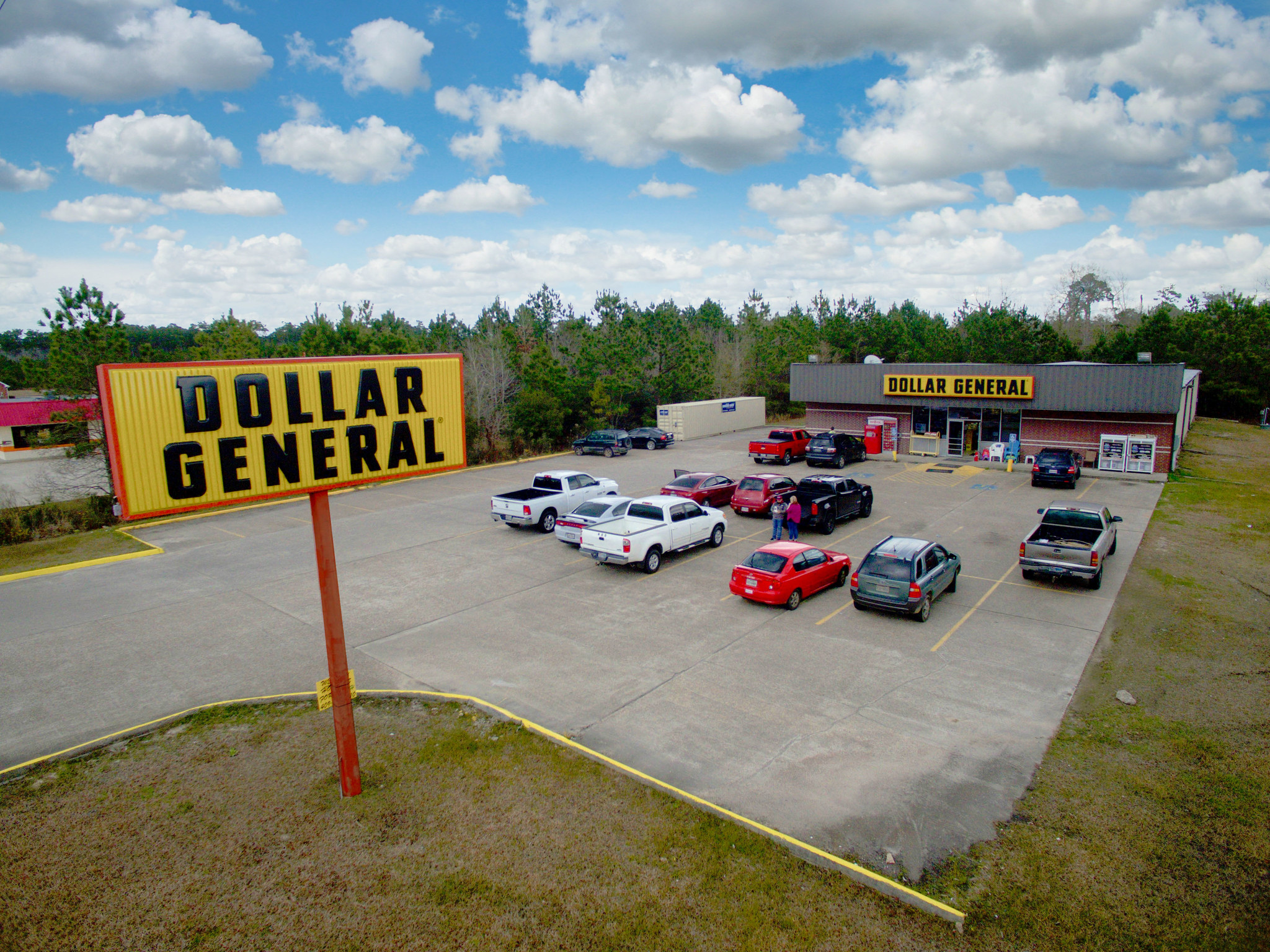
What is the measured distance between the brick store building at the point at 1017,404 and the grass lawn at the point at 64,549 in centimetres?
3207

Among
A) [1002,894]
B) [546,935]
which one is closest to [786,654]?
[1002,894]

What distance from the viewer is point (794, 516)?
19328 millimetres

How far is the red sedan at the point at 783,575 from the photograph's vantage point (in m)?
15.0

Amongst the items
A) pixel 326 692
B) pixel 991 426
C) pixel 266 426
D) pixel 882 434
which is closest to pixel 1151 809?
pixel 326 692

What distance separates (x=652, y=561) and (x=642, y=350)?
35.5 metres

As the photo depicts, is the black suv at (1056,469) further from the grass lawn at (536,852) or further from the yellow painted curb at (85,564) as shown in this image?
the yellow painted curb at (85,564)

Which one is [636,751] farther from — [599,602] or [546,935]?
[599,602]

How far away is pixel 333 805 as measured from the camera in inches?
342

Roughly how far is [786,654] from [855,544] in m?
8.37

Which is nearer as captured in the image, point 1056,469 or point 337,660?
point 337,660

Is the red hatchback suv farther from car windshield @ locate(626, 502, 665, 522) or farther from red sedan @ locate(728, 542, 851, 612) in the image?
red sedan @ locate(728, 542, 851, 612)

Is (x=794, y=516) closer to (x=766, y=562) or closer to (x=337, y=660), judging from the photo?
(x=766, y=562)

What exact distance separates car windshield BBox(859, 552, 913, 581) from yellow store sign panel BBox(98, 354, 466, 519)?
9.01 metres

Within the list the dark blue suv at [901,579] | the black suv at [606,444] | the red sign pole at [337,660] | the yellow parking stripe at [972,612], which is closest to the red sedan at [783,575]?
the dark blue suv at [901,579]
